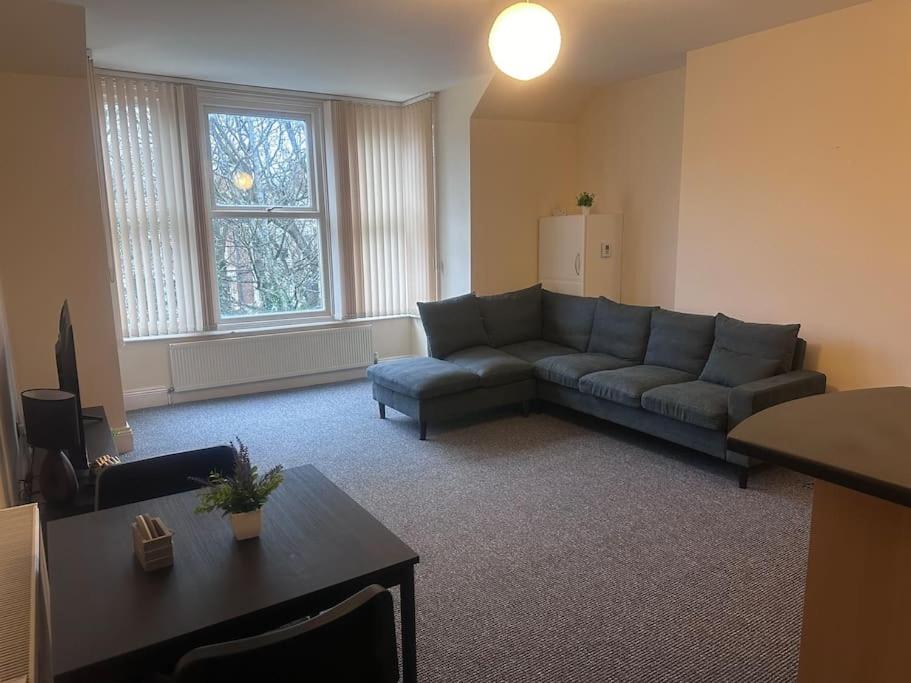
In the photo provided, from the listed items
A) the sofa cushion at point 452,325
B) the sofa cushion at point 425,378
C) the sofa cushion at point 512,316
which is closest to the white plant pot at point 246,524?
the sofa cushion at point 425,378

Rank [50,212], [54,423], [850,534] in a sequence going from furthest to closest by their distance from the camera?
[50,212] → [54,423] → [850,534]

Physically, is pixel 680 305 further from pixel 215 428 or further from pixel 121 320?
pixel 121 320

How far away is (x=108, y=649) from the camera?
1259 millimetres

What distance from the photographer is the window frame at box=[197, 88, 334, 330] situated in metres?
5.44

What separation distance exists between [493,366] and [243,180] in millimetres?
2941

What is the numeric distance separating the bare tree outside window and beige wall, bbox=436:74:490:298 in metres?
1.23

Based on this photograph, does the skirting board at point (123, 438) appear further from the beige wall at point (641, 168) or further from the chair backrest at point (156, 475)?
the beige wall at point (641, 168)

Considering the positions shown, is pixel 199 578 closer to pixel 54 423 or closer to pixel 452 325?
pixel 54 423

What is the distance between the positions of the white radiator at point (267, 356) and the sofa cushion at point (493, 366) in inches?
57.8

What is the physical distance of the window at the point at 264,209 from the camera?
559cm

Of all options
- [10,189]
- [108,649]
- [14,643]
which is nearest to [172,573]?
[108,649]

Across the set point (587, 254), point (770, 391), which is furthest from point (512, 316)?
point (770, 391)

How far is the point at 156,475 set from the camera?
207 centimetres

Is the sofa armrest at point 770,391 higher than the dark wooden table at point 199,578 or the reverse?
the reverse
